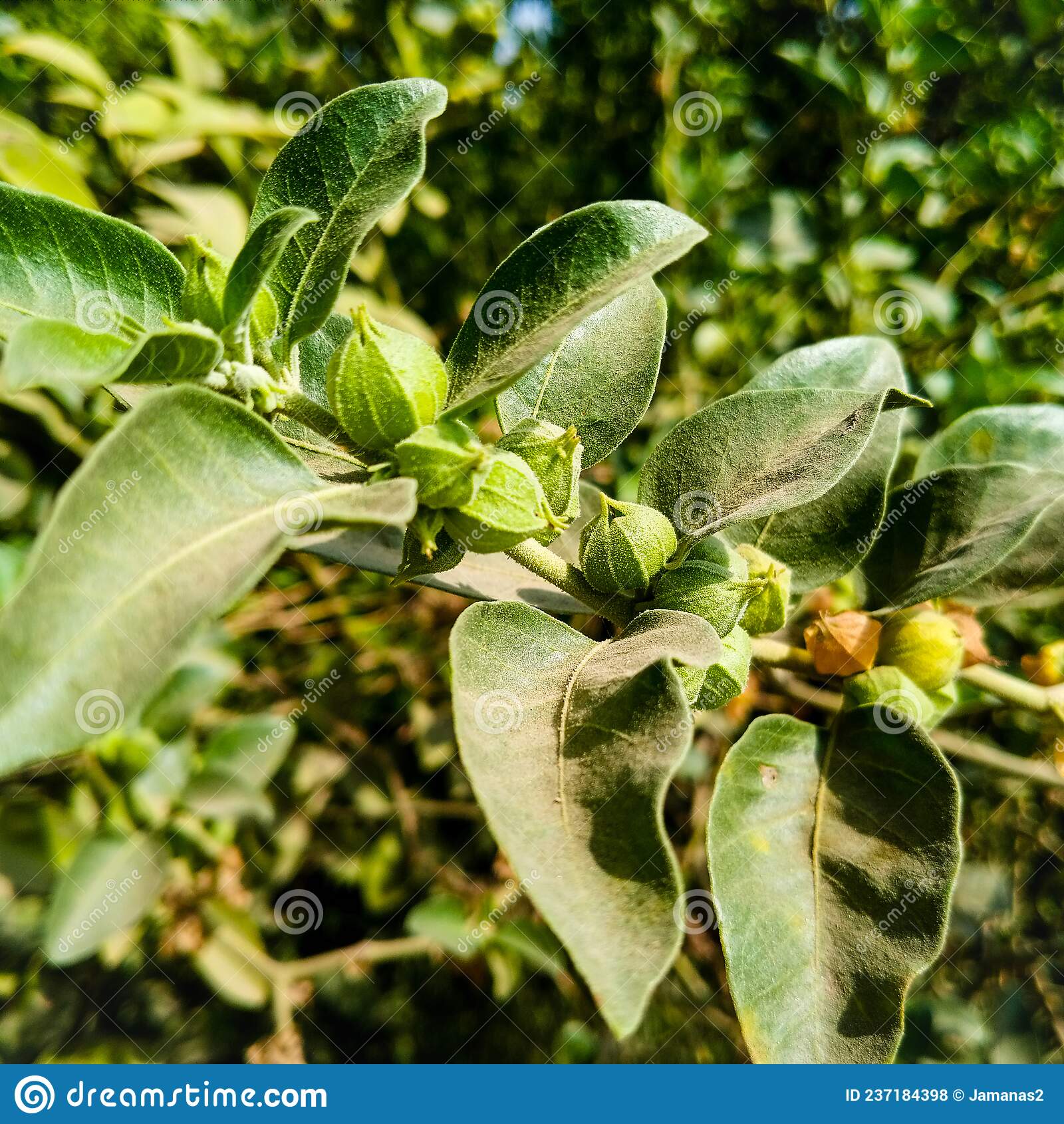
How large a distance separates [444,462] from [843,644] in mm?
605

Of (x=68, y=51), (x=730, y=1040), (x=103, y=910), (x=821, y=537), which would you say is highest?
(x=68, y=51)

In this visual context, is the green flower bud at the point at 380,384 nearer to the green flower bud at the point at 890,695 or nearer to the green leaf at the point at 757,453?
the green leaf at the point at 757,453

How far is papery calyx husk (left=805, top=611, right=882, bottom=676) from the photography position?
102 cm

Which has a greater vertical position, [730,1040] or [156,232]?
[156,232]

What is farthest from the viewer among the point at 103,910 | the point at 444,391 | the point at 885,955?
the point at 103,910

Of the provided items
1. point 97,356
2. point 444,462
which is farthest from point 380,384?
point 97,356

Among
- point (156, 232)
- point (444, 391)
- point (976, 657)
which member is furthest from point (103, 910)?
point (976, 657)

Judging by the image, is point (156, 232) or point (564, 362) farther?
point (156, 232)

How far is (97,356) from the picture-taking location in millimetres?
570

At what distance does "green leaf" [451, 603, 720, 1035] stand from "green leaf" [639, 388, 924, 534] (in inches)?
6.8

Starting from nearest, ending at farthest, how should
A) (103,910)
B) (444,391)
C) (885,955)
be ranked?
Result: (444,391) < (885,955) < (103,910)

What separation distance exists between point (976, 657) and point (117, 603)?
1033mm

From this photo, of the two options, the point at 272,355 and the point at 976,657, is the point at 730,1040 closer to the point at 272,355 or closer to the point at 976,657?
the point at 976,657

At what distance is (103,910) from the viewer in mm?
1588
